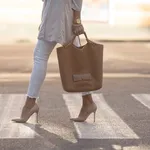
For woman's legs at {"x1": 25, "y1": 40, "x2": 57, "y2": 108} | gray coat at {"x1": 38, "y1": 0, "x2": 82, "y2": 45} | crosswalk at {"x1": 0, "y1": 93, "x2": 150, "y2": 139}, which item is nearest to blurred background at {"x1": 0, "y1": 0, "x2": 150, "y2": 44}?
crosswalk at {"x1": 0, "y1": 93, "x2": 150, "y2": 139}

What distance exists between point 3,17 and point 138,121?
58.8 feet

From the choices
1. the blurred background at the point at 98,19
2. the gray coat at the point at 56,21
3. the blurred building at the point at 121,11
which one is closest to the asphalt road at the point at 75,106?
the gray coat at the point at 56,21

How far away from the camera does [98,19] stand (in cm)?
2256

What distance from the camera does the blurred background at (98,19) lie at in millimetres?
22438

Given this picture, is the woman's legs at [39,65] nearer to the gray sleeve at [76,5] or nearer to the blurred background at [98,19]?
the gray sleeve at [76,5]

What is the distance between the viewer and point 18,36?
2211 centimetres

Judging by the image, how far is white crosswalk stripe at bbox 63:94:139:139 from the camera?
16.5 ft

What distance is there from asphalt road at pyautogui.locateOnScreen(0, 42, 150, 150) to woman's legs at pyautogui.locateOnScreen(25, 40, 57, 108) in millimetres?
292

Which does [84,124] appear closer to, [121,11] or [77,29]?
[77,29]

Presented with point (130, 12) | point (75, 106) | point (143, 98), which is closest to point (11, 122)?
point (75, 106)

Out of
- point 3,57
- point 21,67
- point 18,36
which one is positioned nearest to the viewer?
point 21,67

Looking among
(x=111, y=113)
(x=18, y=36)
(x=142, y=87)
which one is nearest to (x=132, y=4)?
(x=18, y=36)

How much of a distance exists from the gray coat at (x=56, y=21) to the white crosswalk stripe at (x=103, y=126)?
84 cm

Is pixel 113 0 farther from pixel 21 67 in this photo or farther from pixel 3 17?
pixel 21 67
